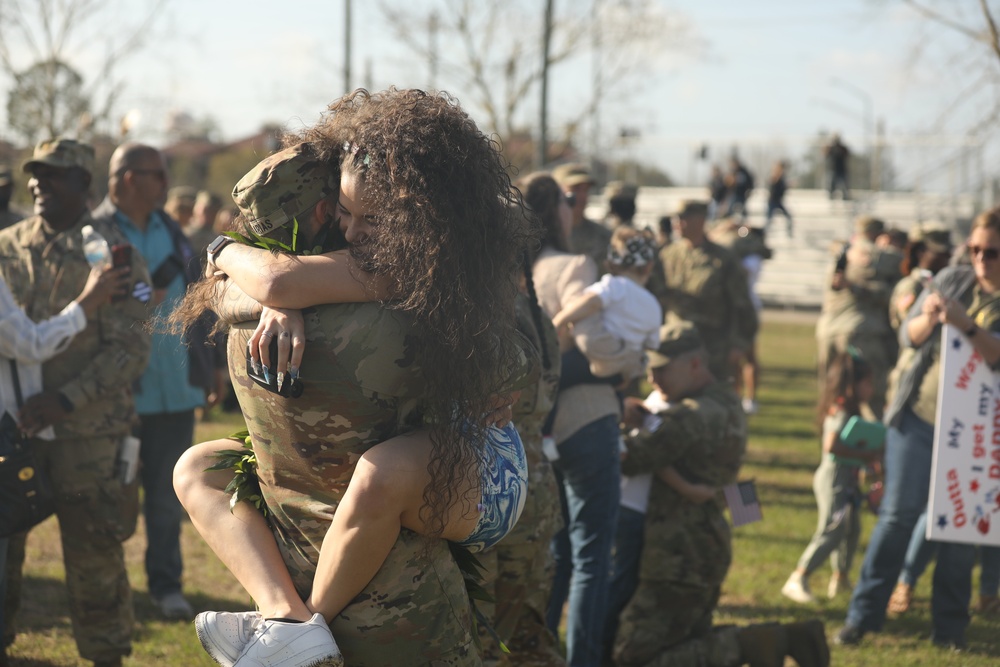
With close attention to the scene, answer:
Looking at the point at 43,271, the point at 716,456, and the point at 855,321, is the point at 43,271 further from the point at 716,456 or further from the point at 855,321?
the point at 855,321

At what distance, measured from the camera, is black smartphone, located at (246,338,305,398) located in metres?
2.32

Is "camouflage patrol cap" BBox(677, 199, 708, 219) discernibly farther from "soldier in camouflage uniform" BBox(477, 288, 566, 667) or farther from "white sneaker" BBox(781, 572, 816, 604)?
"soldier in camouflage uniform" BBox(477, 288, 566, 667)

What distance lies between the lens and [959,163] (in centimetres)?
2823

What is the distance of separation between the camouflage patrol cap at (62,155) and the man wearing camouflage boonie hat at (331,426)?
237 centimetres

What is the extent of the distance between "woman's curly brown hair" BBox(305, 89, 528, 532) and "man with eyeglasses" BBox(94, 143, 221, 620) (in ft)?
12.0

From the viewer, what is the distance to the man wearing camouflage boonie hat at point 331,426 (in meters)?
2.34

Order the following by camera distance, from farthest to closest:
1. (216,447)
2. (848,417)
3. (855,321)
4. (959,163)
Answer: (959,163)
(855,321)
(848,417)
(216,447)

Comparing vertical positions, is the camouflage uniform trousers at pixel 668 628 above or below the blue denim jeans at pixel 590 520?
below

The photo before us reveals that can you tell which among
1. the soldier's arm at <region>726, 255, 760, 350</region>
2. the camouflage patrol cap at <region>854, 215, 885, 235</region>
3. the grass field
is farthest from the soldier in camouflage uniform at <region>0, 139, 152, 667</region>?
the camouflage patrol cap at <region>854, 215, 885, 235</region>

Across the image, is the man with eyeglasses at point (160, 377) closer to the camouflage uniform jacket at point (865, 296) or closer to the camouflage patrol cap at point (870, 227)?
the camouflage uniform jacket at point (865, 296)

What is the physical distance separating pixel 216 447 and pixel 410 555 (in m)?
0.63

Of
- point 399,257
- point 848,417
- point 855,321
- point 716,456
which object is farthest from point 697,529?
point 855,321

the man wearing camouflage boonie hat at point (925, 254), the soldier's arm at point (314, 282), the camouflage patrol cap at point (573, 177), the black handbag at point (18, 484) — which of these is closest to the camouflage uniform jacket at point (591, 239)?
the camouflage patrol cap at point (573, 177)

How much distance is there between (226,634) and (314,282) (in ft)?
2.69
